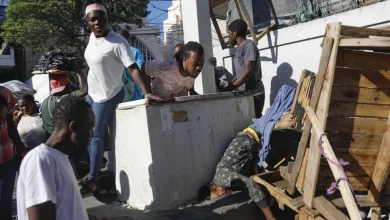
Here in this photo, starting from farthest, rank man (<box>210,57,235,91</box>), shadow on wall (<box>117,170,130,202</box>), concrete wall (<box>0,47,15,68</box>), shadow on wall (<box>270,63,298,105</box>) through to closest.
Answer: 1. concrete wall (<box>0,47,15,68</box>)
2. shadow on wall (<box>270,63,298,105</box>)
3. man (<box>210,57,235,91</box>)
4. shadow on wall (<box>117,170,130,202</box>)

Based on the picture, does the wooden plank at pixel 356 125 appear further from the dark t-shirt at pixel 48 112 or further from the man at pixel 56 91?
the dark t-shirt at pixel 48 112

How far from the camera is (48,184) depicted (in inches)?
65.7

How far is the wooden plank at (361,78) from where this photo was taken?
255cm

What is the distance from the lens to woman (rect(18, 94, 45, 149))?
3.84 metres

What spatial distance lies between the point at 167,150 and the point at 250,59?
1.95 metres

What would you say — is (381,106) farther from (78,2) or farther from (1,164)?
(78,2)

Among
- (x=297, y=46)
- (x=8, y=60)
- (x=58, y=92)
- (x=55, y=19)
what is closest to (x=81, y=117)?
(x=58, y=92)

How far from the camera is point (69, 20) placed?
1644 cm

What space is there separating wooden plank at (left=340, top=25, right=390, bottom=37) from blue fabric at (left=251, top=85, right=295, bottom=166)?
4.41 ft

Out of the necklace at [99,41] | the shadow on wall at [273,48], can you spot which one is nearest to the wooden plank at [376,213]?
the necklace at [99,41]

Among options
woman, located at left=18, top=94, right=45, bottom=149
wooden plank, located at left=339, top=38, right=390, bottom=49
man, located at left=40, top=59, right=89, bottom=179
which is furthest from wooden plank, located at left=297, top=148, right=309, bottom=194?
woman, located at left=18, top=94, right=45, bottom=149

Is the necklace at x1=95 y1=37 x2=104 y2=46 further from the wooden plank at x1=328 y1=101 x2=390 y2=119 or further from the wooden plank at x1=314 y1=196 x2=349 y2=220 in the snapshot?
the wooden plank at x1=314 y1=196 x2=349 y2=220

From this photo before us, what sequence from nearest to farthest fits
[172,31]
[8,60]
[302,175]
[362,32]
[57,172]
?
[57,172] → [362,32] → [302,175] → [8,60] → [172,31]

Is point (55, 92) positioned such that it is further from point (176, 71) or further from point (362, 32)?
point (362, 32)
